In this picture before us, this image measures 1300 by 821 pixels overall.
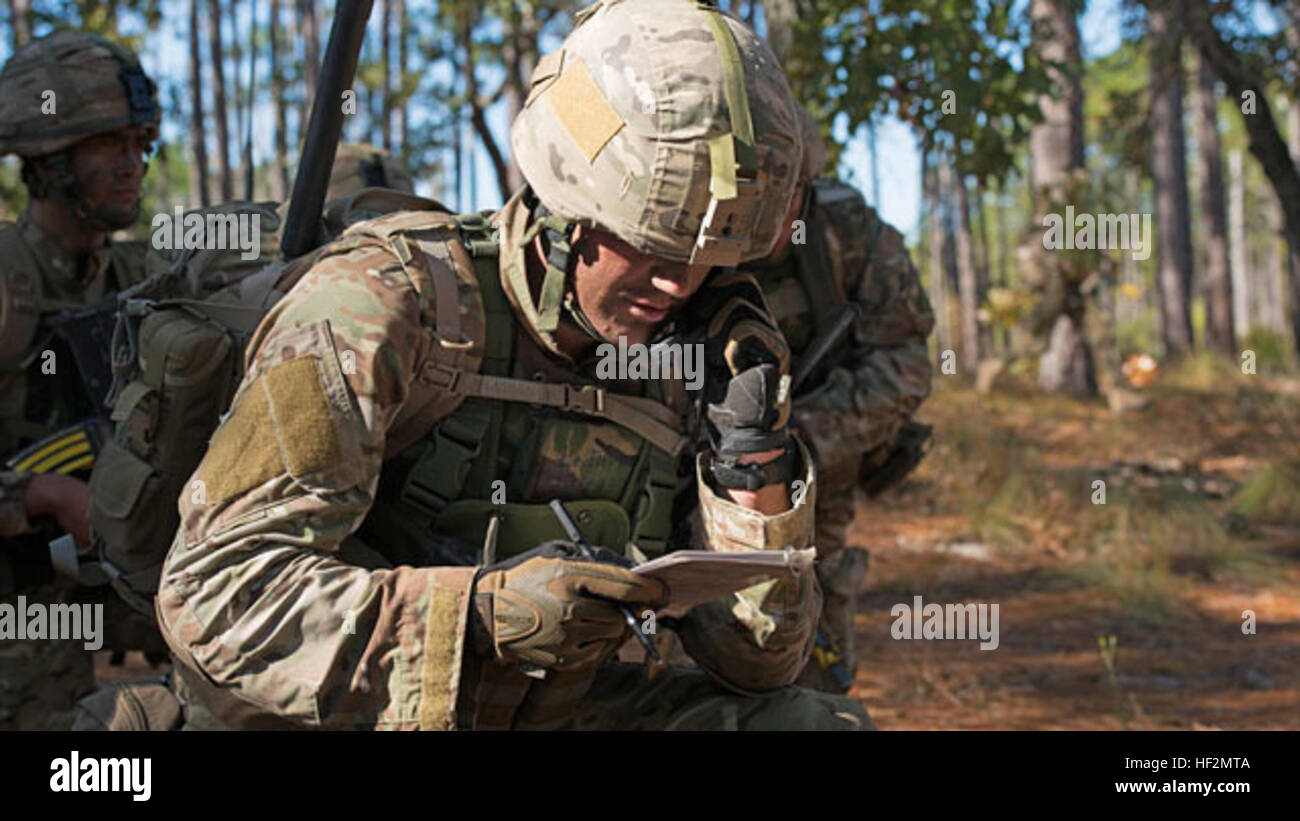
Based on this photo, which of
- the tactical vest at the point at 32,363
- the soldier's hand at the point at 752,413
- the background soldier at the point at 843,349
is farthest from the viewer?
the background soldier at the point at 843,349

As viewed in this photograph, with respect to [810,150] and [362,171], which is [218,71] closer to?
[362,171]

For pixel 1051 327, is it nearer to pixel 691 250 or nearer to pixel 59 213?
pixel 59 213

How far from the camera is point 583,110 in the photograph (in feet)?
8.66

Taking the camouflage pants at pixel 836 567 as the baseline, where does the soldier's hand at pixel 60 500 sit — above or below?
above

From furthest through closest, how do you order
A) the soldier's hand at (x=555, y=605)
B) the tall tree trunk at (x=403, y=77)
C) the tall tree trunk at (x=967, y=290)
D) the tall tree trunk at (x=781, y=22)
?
the tall tree trunk at (x=967, y=290), the tall tree trunk at (x=403, y=77), the tall tree trunk at (x=781, y=22), the soldier's hand at (x=555, y=605)

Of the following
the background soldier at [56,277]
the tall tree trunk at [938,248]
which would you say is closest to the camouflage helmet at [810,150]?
the background soldier at [56,277]

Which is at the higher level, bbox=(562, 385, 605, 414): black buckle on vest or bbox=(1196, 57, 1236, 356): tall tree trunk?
bbox=(1196, 57, 1236, 356): tall tree trunk

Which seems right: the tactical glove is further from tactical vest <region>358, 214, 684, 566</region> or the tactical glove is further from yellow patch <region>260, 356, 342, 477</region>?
yellow patch <region>260, 356, 342, 477</region>

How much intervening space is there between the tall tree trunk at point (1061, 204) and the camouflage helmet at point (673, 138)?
34.4ft

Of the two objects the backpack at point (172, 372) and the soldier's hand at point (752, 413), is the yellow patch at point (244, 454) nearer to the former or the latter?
the backpack at point (172, 372)

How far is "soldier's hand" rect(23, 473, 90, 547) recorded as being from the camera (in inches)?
154

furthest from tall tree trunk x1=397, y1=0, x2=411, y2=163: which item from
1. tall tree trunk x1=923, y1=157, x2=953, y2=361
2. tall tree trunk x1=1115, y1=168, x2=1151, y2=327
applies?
tall tree trunk x1=1115, y1=168, x2=1151, y2=327

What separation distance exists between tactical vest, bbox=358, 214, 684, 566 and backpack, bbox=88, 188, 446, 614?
0.33 m

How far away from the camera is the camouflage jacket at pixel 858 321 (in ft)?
15.5
